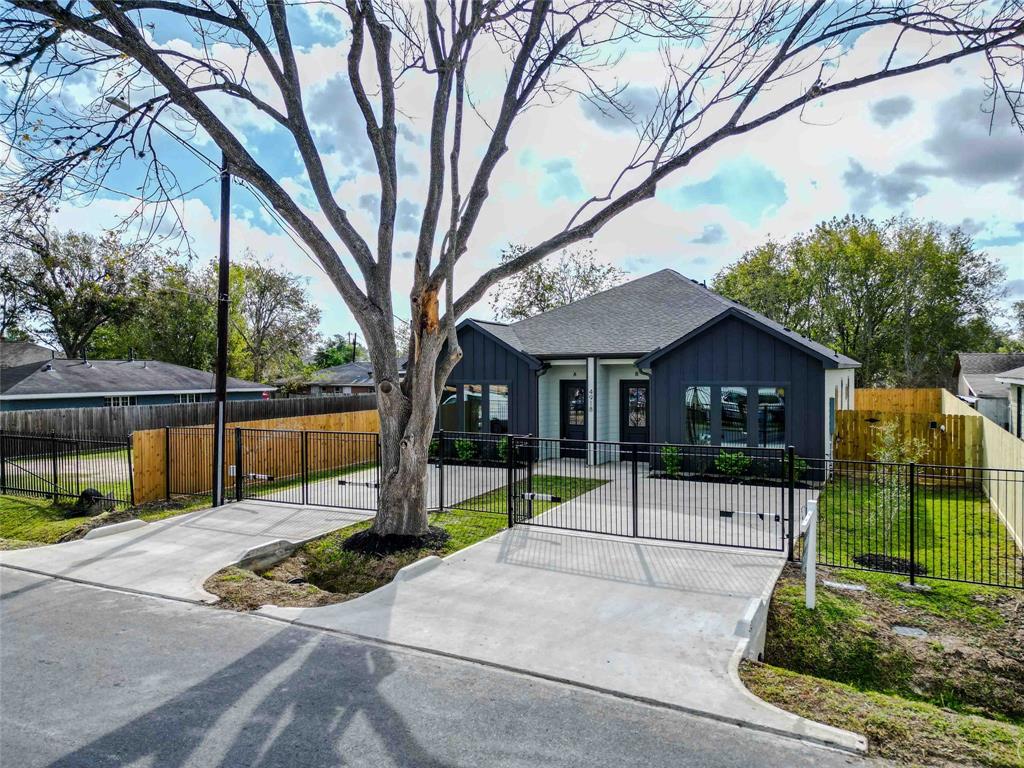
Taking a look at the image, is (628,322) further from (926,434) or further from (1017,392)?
(1017,392)

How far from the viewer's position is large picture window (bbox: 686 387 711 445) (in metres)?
14.5

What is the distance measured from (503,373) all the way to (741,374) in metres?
6.24

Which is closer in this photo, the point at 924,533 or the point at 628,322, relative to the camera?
the point at 924,533

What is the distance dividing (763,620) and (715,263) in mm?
39037

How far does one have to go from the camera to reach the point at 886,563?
742 cm

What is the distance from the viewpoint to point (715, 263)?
41.4m

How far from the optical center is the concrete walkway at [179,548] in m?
6.99

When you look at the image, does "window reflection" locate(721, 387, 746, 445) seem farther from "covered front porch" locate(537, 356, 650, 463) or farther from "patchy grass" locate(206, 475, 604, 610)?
"patchy grass" locate(206, 475, 604, 610)

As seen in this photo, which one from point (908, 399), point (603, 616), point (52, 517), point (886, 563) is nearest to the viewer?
point (603, 616)

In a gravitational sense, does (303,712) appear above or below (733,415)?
below

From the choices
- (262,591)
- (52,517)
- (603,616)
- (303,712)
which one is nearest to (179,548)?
(262,591)

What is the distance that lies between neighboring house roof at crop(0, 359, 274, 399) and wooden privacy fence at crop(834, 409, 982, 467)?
86.5ft

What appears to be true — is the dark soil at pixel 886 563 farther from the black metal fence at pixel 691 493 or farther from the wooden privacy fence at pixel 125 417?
the wooden privacy fence at pixel 125 417

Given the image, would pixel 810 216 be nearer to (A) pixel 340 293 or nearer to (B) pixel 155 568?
(A) pixel 340 293
